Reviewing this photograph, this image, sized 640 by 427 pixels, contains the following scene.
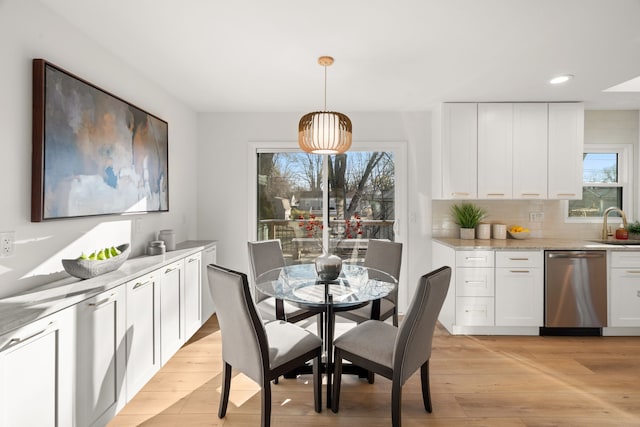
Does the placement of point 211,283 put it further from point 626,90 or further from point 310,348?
point 626,90

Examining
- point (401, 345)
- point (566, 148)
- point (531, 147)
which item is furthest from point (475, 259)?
point (401, 345)

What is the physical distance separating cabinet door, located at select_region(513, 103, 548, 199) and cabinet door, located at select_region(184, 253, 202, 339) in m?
3.52

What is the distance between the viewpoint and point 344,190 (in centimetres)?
430

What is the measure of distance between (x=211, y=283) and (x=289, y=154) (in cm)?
255

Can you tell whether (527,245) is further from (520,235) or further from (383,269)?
(383,269)

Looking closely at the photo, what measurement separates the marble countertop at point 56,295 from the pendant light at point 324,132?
1.46m

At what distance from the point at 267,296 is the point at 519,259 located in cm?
255

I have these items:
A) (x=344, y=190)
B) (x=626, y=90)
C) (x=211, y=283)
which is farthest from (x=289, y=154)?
(x=626, y=90)

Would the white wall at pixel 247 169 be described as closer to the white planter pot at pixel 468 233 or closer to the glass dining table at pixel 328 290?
the white planter pot at pixel 468 233

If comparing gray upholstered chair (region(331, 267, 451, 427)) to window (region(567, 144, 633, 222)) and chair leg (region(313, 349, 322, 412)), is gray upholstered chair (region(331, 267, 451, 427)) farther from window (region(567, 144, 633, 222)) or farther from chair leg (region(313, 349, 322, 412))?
window (region(567, 144, 633, 222))

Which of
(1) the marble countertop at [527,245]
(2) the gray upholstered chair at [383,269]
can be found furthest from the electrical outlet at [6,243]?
(1) the marble countertop at [527,245]

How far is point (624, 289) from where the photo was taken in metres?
3.45

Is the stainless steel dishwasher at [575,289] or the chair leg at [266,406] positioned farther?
the stainless steel dishwasher at [575,289]

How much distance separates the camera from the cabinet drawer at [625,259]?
3.44 m
